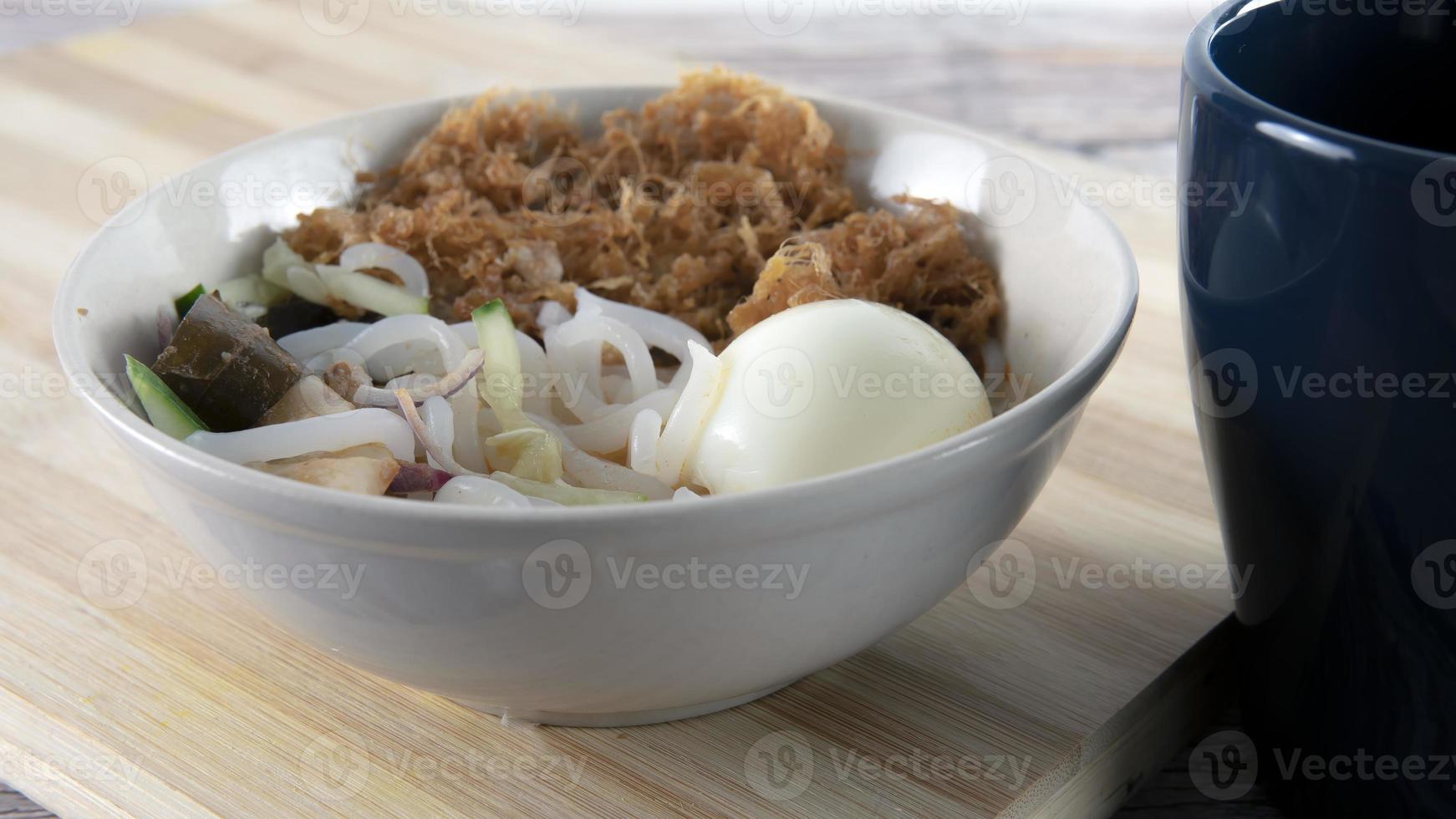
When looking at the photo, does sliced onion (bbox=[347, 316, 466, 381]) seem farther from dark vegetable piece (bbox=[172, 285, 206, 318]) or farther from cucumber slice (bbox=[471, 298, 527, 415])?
dark vegetable piece (bbox=[172, 285, 206, 318])

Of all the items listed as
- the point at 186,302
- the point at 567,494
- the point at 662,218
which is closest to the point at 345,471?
the point at 567,494

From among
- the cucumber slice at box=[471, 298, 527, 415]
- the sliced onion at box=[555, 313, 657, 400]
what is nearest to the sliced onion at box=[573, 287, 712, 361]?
the sliced onion at box=[555, 313, 657, 400]

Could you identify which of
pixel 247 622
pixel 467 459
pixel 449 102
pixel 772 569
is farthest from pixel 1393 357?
pixel 449 102

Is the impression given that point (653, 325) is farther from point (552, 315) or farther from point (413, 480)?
point (413, 480)

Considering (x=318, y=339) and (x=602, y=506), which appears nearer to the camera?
(x=602, y=506)

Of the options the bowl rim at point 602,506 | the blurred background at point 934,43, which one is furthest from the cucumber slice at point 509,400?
the blurred background at point 934,43

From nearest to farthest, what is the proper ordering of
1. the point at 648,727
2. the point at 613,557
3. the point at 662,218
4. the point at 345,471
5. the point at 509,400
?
the point at 613,557 → the point at 345,471 → the point at 648,727 → the point at 509,400 → the point at 662,218
